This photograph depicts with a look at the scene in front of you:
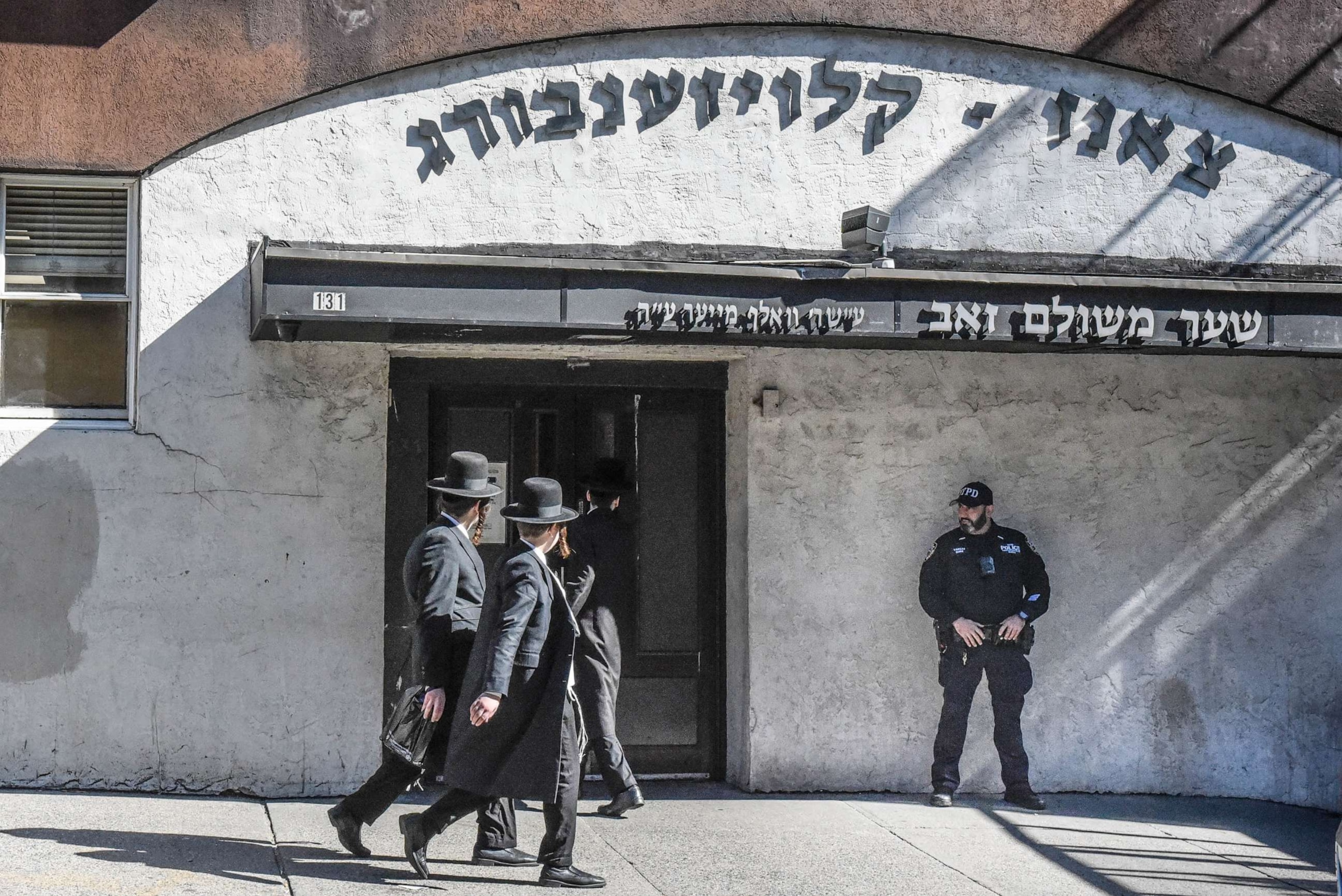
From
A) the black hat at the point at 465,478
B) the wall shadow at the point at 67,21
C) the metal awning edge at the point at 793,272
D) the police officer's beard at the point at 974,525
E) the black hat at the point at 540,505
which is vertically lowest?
the police officer's beard at the point at 974,525

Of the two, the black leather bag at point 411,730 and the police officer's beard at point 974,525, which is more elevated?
the police officer's beard at point 974,525

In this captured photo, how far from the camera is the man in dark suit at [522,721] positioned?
19.7 ft

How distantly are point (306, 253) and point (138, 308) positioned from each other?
1.54 meters

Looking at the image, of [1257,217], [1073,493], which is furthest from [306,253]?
[1257,217]

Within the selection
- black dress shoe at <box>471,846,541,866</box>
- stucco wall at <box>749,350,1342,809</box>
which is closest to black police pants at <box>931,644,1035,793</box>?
stucco wall at <box>749,350,1342,809</box>

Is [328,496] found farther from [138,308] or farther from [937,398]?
[937,398]

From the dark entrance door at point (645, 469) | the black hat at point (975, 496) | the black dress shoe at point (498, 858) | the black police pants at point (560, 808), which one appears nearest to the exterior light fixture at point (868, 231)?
the dark entrance door at point (645, 469)

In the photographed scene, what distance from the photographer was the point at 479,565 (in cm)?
672

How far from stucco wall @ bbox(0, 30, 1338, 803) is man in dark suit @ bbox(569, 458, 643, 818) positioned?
98 cm

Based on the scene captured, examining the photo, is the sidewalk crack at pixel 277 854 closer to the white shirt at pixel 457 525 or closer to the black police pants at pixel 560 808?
the black police pants at pixel 560 808

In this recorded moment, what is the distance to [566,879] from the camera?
612 centimetres

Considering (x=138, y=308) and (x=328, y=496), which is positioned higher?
(x=138, y=308)

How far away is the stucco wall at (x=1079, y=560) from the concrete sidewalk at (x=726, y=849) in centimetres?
41

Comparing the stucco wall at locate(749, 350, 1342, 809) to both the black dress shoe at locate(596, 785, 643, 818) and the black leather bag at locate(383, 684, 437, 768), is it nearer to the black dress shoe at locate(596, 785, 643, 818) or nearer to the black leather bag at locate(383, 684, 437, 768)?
the black dress shoe at locate(596, 785, 643, 818)
